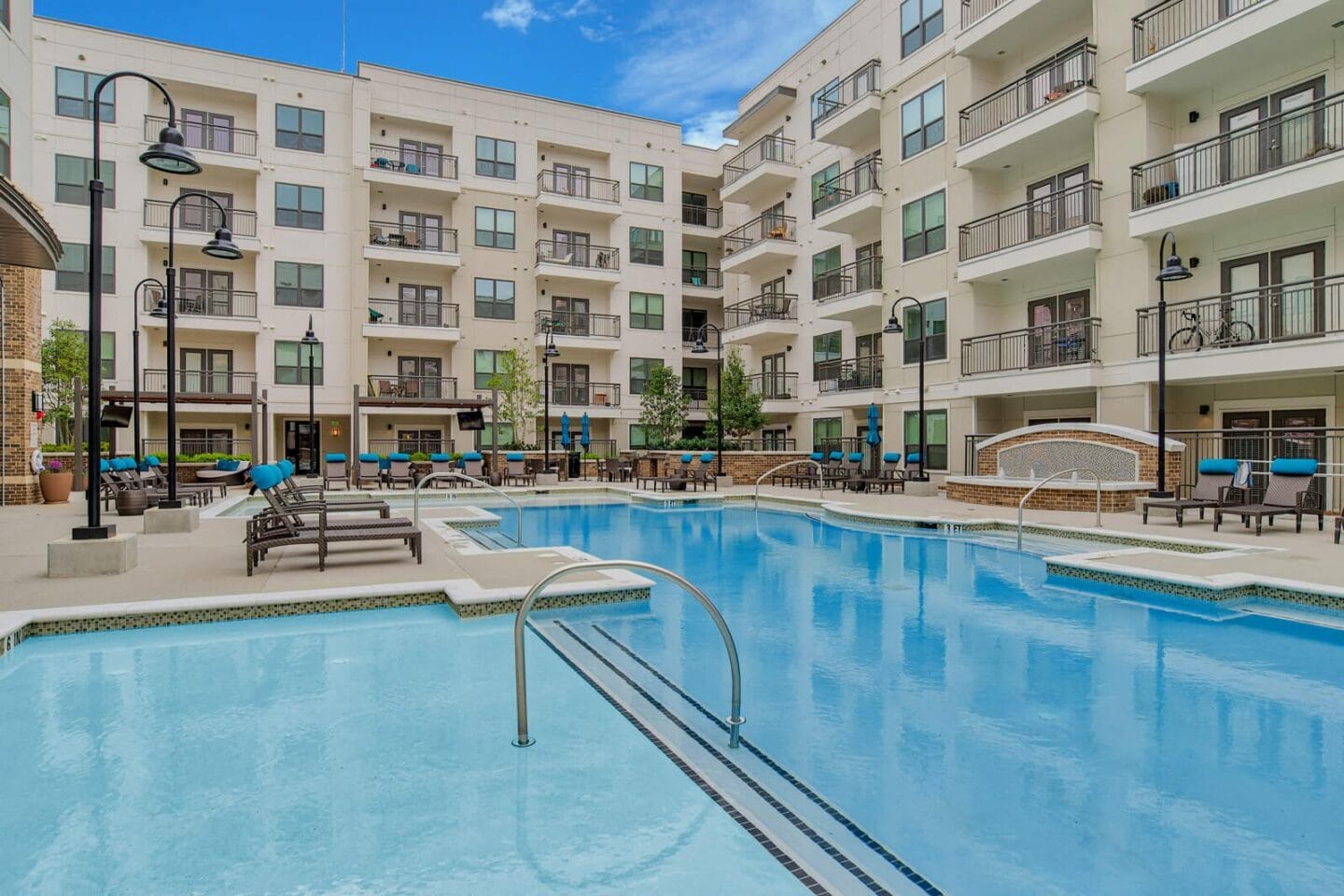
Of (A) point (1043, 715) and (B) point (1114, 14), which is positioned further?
(B) point (1114, 14)

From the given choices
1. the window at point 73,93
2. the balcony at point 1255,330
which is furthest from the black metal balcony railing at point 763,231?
the window at point 73,93

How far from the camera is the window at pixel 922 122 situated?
24016mm

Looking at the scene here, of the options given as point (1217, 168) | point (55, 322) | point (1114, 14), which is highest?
point (1114, 14)

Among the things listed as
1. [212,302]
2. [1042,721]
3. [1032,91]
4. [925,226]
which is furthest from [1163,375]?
[212,302]

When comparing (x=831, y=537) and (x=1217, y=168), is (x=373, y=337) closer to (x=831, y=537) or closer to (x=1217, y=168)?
(x=831, y=537)

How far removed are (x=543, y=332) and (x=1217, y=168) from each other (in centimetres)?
2448

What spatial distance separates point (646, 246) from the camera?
36.5 metres

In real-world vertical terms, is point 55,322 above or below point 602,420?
above

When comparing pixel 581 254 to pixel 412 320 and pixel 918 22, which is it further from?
pixel 918 22

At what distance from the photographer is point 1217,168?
16875 millimetres

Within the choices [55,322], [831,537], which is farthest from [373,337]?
[831,537]

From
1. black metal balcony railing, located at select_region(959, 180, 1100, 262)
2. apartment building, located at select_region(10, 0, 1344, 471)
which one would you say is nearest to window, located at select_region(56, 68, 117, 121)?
apartment building, located at select_region(10, 0, 1344, 471)

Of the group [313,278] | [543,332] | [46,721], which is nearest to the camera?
[46,721]

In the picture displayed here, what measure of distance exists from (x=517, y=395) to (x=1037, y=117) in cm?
2083
